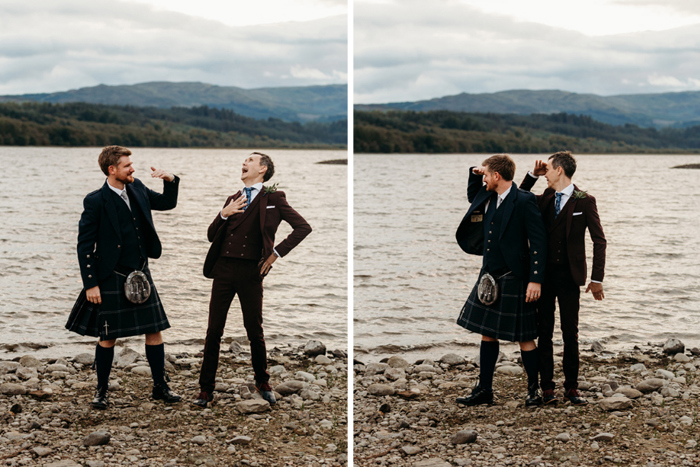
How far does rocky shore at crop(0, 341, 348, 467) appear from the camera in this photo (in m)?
5.18

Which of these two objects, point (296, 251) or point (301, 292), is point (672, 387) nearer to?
point (301, 292)

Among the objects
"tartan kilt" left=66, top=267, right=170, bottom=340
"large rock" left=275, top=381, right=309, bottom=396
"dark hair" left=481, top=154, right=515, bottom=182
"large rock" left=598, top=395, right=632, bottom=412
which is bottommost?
"large rock" left=275, top=381, right=309, bottom=396

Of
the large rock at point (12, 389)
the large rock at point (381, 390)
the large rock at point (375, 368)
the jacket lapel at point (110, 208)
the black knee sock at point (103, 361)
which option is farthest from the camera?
the large rock at point (375, 368)

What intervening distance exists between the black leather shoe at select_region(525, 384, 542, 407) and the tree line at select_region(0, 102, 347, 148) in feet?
293

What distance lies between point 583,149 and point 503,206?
107m

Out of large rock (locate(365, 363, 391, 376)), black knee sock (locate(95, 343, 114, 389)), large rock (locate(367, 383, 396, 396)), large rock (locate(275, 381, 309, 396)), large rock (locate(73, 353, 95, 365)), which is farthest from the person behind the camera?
large rock (locate(365, 363, 391, 376))

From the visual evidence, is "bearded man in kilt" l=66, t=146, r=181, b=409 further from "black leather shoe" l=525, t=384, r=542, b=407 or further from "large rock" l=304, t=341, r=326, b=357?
"black leather shoe" l=525, t=384, r=542, b=407

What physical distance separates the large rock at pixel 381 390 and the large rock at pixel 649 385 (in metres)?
2.16

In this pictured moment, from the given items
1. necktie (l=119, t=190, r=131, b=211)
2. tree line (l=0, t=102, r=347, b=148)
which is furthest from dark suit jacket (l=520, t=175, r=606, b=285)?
tree line (l=0, t=102, r=347, b=148)

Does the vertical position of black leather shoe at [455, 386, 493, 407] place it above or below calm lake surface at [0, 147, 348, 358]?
above

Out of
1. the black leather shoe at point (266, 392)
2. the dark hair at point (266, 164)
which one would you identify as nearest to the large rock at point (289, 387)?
the black leather shoe at point (266, 392)

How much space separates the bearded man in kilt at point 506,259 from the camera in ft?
18.3

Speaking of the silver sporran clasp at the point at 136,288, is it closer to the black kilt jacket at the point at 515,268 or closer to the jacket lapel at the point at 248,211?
the jacket lapel at the point at 248,211

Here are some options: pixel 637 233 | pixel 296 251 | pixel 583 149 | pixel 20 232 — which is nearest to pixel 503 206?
pixel 296 251
